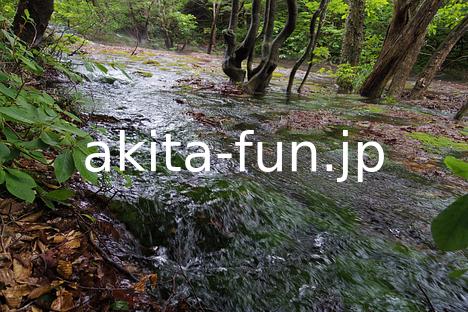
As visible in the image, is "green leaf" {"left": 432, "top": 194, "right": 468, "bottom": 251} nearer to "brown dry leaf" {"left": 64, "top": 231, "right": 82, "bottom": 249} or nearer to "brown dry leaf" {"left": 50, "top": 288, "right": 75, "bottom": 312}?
"brown dry leaf" {"left": 50, "top": 288, "right": 75, "bottom": 312}

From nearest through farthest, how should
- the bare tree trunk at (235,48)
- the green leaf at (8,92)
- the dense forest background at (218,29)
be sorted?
1. the green leaf at (8,92)
2. the bare tree trunk at (235,48)
3. the dense forest background at (218,29)

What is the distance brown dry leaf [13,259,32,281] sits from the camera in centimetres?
144

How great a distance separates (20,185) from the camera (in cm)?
138

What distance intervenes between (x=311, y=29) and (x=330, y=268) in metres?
6.92

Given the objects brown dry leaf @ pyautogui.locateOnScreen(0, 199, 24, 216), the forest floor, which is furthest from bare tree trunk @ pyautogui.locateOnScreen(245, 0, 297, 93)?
brown dry leaf @ pyautogui.locateOnScreen(0, 199, 24, 216)

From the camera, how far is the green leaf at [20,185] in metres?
1.34

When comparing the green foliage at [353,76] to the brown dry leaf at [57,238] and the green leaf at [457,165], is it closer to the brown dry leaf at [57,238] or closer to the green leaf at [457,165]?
the brown dry leaf at [57,238]

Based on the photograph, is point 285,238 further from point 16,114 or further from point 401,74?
point 401,74

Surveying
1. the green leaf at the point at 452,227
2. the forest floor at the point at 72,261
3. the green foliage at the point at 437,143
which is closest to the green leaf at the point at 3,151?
the forest floor at the point at 72,261

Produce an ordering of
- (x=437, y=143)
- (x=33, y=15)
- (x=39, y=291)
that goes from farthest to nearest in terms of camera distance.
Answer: (x=437, y=143) → (x=33, y=15) → (x=39, y=291)

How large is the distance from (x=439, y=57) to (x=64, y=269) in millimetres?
11134

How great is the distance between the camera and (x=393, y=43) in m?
9.23

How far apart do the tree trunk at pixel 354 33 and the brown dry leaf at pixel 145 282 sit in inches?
420

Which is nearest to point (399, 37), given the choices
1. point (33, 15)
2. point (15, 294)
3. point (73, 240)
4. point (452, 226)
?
point (33, 15)
